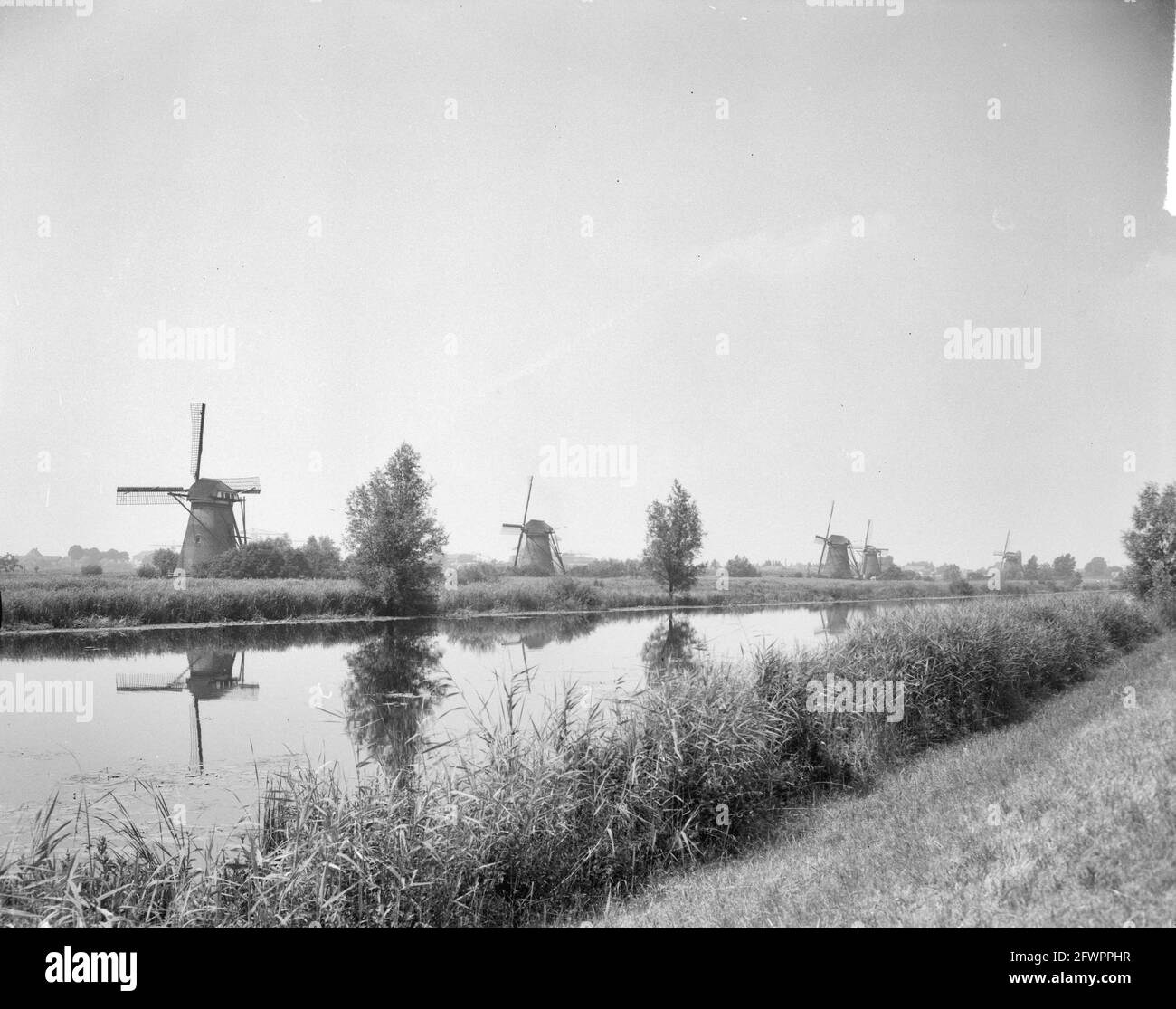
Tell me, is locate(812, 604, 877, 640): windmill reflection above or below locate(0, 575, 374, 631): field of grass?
below

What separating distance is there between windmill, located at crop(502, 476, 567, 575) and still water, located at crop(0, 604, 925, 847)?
19.3 metres

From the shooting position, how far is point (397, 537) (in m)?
36.1

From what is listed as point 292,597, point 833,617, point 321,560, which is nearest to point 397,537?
point 292,597

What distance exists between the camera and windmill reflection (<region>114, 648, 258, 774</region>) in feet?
52.1

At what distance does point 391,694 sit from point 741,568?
49646mm

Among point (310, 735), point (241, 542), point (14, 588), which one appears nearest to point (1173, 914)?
point (310, 735)

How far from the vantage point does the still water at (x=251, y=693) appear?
9281 millimetres

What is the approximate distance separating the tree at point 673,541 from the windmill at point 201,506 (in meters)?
22.5

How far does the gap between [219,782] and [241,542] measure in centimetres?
3102

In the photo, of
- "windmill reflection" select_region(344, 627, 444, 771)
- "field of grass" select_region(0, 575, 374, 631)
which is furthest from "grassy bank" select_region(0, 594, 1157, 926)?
"field of grass" select_region(0, 575, 374, 631)

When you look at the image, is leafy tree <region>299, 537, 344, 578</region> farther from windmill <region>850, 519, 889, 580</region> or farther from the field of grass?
windmill <region>850, 519, 889, 580</region>

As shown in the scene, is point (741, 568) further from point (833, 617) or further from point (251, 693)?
point (251, 693)

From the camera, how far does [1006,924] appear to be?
348cm

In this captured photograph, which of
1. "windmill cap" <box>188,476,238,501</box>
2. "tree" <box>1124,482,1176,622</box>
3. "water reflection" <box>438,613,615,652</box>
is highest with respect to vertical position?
"windmill cap" <box>188,476,238,501</box>
